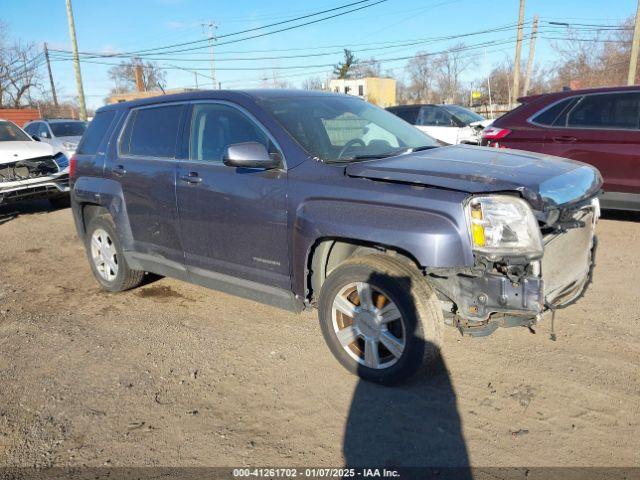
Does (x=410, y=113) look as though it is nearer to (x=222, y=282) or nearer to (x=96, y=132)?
(x=96, y=132)

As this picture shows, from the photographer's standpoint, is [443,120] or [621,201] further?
[443,120]

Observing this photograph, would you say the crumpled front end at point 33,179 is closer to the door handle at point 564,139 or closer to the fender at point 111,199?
the fender at point 111,199

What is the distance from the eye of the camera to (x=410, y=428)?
284 centimetres

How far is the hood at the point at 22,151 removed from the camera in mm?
8875

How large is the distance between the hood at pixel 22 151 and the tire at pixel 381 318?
7989 mm

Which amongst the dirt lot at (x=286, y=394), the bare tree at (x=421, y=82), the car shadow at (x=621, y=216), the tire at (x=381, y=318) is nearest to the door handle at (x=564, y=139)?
the car shadow at (x=621, y=216)

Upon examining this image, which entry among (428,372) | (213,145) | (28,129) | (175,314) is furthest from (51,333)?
(28,129)

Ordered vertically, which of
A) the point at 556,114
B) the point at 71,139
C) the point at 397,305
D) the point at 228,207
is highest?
the point at 556,114

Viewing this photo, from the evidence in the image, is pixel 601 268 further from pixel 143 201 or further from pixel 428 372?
pixel 143 201

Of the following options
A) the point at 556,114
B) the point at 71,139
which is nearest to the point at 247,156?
the point at 556,114

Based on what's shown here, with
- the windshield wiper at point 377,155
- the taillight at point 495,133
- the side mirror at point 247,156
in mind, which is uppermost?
the side mirror at point 247,156

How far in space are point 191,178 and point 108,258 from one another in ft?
5.87

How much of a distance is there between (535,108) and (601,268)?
262 cm

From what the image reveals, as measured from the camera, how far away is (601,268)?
5238 mm
